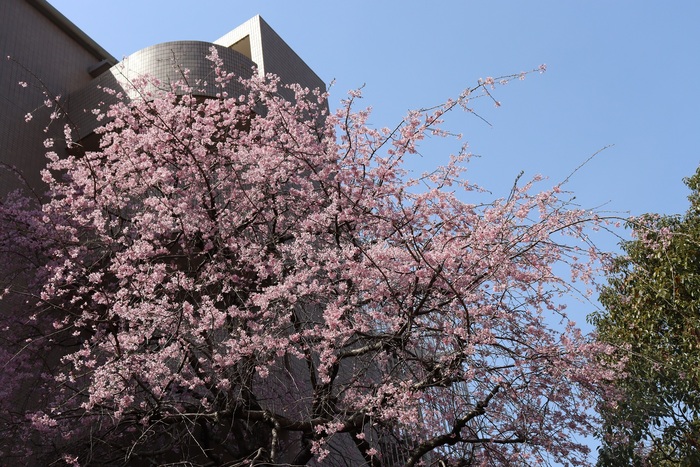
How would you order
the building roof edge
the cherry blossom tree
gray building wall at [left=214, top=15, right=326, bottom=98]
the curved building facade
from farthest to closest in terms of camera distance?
the building roof edge, gray building wall at [left=214, top=15, right=326, bottom=98], the curved building facade, the cherry blossom tree

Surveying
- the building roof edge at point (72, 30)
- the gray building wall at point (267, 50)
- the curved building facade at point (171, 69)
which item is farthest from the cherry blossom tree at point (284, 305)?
the building roof edge at point (72, 30)

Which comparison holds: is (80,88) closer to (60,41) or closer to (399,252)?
(60,41)

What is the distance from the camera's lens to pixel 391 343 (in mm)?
5828

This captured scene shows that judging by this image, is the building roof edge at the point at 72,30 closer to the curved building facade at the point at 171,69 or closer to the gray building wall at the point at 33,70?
the gray building wall at the point at 33,70

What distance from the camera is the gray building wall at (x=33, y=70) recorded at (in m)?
9.38

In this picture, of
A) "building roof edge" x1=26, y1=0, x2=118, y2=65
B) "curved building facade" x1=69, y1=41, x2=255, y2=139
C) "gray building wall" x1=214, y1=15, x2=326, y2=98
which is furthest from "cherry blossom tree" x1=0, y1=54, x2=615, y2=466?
"building roof edge" x1=26, y1=0, x2=118, y2=65

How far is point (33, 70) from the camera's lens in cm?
1017

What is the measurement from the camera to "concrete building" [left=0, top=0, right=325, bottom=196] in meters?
9.40

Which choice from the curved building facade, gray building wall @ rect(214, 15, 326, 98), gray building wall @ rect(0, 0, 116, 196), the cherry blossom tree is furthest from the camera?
gray building wall @ rect(214, 15, 326, 98)

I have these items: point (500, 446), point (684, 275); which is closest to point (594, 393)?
point (500, 446)

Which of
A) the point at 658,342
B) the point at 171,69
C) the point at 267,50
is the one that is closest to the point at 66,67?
the point at 171,69

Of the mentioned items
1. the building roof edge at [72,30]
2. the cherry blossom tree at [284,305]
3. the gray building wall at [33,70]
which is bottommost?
the cherry blossom tree at [284,305]

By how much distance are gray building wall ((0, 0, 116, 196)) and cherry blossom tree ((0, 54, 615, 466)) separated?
55.1 inches

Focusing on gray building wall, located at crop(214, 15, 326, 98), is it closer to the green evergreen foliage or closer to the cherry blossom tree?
the cherry blossom tree
